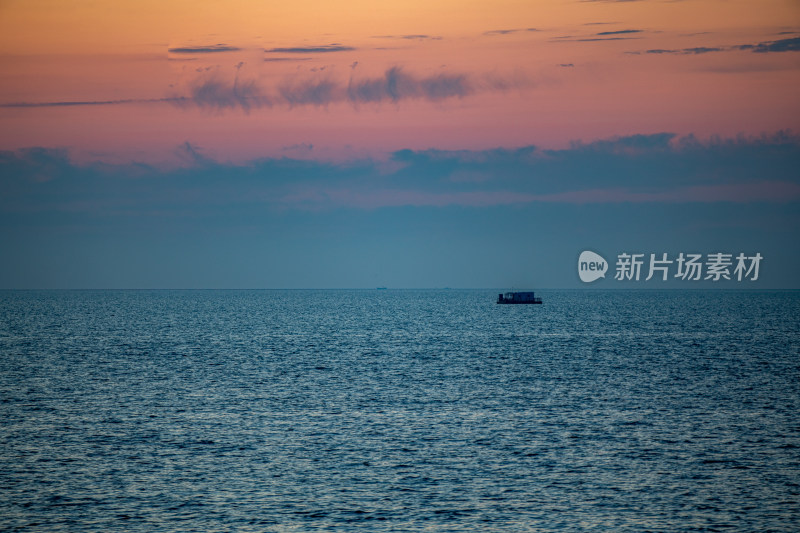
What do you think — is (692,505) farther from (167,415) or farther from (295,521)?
(167,415)

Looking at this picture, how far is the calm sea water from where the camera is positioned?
1427 inches

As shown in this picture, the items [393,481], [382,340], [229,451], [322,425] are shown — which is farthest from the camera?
[382,340]

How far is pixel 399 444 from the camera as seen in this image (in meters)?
49.3

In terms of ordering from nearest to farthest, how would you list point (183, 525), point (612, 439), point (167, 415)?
1. point (183, 525)
2. point (612, 439)
3. point (167, 415)

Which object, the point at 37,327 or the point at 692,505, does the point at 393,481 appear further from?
the point at 37,327

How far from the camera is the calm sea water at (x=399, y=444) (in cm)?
3625

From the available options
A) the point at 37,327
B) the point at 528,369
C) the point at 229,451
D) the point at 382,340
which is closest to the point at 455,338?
the point at 382,340

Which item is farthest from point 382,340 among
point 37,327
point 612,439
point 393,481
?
point 393,481

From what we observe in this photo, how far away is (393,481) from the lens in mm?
40969

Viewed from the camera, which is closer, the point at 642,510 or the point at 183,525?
the point at 183,525

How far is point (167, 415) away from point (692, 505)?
121 feet

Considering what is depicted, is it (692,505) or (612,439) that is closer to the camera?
(692,505)

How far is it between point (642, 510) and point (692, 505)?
2325 mm

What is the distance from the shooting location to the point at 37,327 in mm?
176250
